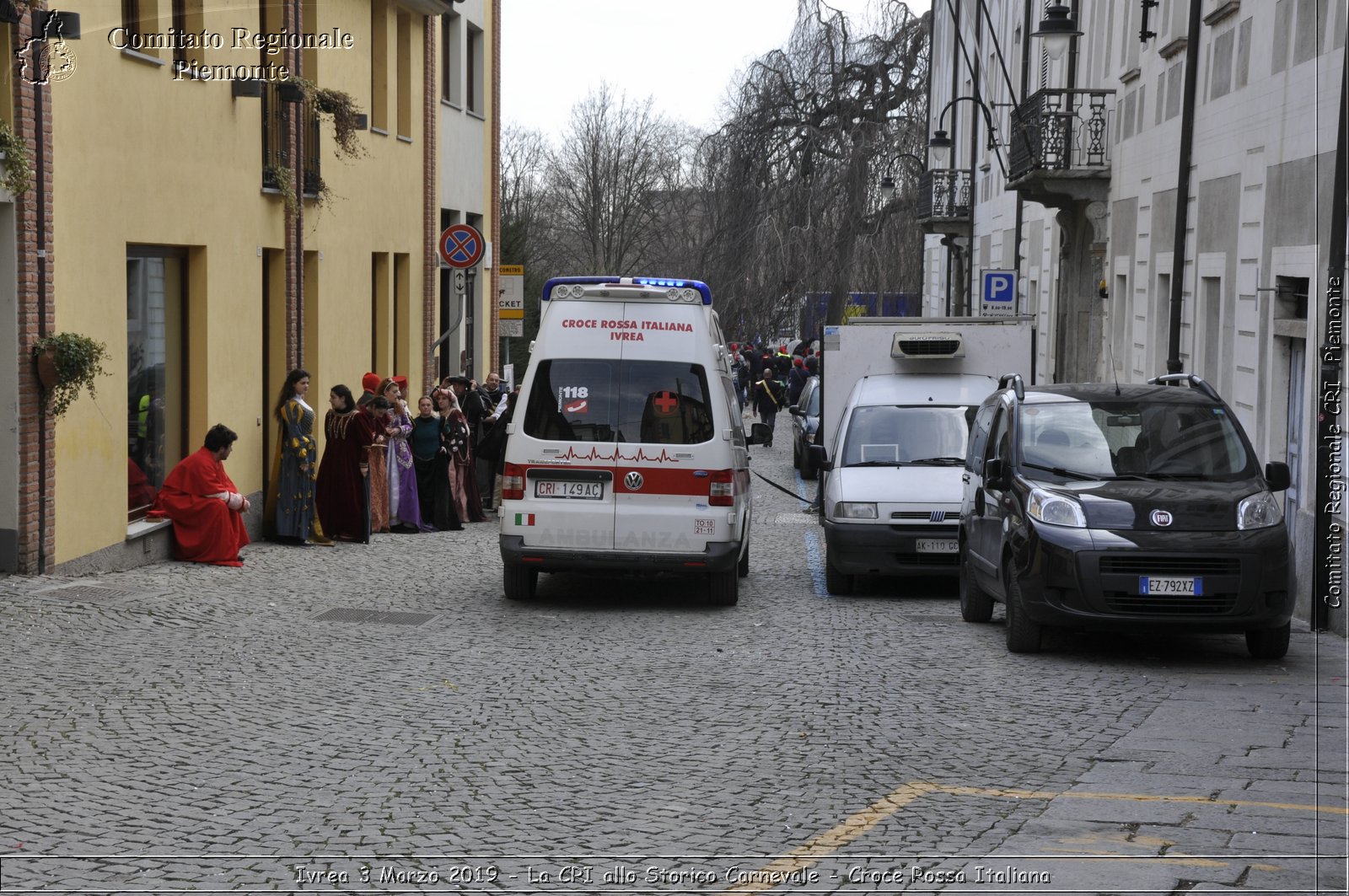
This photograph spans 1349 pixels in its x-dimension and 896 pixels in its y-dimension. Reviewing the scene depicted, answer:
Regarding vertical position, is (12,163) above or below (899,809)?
above

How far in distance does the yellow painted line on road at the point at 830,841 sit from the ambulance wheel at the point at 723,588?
6063 millimetres

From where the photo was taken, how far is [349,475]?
1734 centimetres

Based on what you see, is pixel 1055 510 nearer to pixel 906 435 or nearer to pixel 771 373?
pixel 906 435

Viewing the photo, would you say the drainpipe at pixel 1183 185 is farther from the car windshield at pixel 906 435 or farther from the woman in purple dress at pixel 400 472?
the woman in purple dress at pixel 400 472

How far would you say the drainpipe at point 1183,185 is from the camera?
698 inches

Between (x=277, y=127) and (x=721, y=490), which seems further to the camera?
(x=277, y=127)

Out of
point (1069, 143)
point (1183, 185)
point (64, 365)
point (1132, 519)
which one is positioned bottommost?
point (1132, 519)

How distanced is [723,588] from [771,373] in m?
23.4

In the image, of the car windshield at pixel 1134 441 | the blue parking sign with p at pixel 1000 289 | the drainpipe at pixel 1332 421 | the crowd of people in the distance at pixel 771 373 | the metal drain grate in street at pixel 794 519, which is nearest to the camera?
the car windshield at pixel 1134 441

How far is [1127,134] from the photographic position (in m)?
23.0

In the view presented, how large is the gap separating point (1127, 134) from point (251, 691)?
17.0m

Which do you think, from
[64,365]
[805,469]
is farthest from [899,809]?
[805,469]

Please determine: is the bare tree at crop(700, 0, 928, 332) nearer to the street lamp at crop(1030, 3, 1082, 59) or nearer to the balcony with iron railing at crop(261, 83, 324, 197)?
the street lamp at crop(1030, 3, 1082, 59)

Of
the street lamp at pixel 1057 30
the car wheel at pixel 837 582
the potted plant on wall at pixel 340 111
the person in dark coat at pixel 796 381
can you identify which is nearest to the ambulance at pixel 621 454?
the car wheel at pixel 837 582
